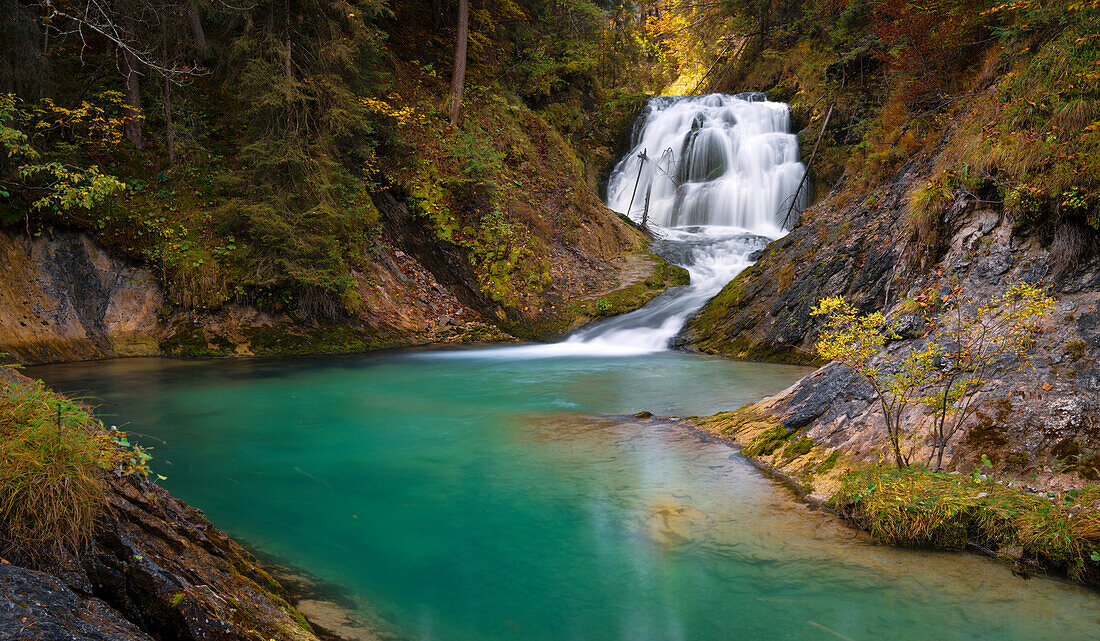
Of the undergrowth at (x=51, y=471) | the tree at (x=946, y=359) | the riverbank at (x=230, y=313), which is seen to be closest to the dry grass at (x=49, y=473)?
the undergrowth at (x=51, y=471)

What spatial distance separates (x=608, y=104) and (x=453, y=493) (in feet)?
68.9

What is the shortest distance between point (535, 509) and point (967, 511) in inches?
123

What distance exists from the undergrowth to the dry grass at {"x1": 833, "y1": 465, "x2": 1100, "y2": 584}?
461cm

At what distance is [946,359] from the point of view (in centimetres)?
524

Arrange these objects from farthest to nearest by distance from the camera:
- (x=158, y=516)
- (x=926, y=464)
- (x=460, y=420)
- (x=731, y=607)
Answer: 1. (x=460, y=420)
2. (x=926, y=464)
3. (x=731, y=607)
4. (x=158, y=516)

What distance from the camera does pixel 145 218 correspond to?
11.9 meters

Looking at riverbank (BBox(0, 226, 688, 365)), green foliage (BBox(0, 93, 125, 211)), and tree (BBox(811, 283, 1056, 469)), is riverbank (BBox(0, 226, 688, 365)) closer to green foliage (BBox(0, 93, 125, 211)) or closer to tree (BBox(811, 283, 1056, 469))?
green foliage (BBox(0, 93, 125, 211))

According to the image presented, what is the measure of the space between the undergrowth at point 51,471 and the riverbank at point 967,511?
461cm

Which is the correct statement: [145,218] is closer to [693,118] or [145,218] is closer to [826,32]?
[693,118]

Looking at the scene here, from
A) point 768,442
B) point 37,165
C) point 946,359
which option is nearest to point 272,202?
point 37,165

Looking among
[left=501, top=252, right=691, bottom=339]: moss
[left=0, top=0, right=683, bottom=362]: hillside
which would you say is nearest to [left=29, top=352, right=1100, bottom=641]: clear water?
[left=0, top=0, right=683, bottom=362]: hillside

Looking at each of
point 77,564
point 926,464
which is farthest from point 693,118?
point 77,564

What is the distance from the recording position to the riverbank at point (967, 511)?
3.68 metres

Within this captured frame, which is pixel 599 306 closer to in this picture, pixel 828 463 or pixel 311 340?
pixel 311 340
